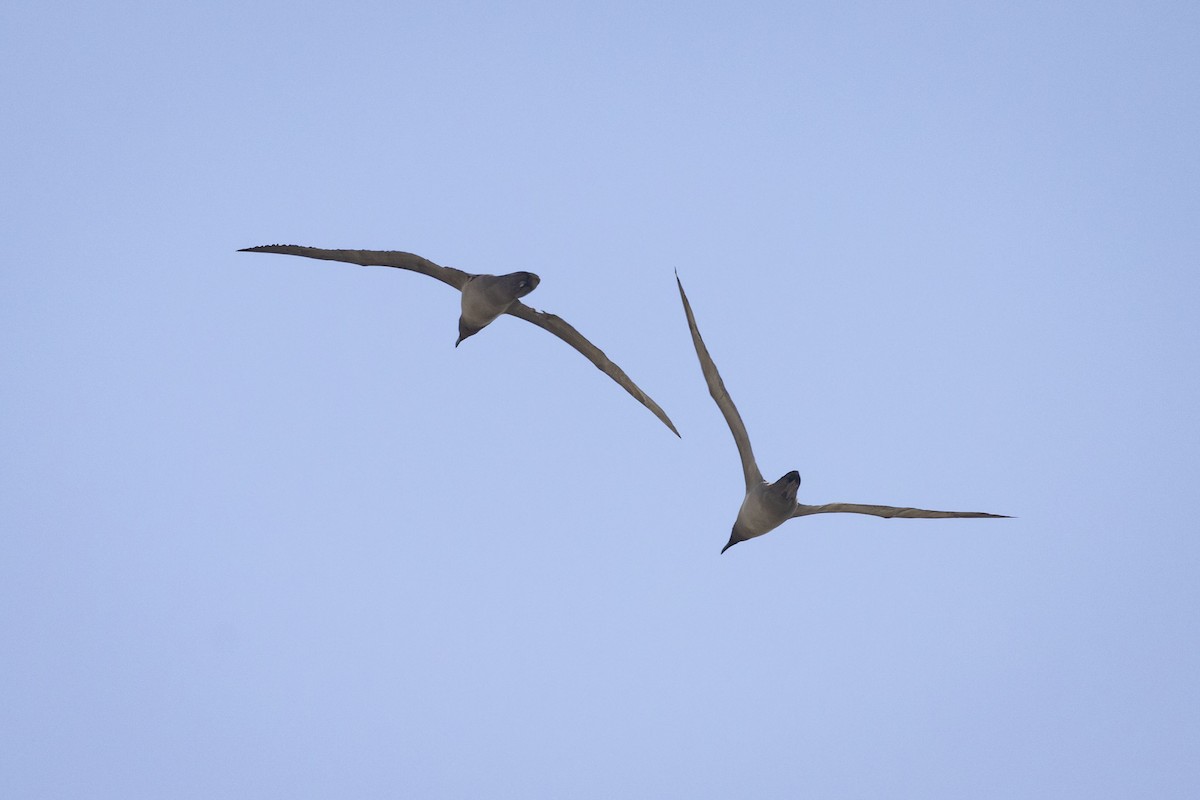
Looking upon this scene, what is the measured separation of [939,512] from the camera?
26.2 metres

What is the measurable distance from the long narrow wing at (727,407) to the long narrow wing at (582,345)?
194cm

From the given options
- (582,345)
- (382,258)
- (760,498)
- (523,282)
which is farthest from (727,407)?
(382,258)

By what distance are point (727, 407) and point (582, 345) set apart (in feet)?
11.7

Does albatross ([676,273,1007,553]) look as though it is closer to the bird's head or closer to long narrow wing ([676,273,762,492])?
long narrow wing ([676,273,762,492])

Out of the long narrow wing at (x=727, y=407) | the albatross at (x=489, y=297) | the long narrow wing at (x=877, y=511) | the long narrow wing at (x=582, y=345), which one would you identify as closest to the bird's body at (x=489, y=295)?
the albatross at (x=489, y=297)

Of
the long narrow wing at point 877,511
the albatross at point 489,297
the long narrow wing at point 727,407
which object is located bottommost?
the long narrow wing at point 877,511

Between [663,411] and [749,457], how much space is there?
6.79 feet

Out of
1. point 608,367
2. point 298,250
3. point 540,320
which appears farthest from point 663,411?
point 298,250

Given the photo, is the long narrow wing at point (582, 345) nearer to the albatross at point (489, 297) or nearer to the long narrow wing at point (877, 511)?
the albatross at point (489, 297)

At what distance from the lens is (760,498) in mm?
25703

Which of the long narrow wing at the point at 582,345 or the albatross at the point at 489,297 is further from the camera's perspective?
the long narrow wing at the point at 582,345

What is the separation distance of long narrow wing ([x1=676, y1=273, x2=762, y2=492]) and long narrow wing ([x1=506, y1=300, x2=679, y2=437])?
6.35 feet

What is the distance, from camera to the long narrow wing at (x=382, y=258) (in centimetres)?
2436

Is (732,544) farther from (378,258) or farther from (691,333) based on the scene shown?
(378,258)
